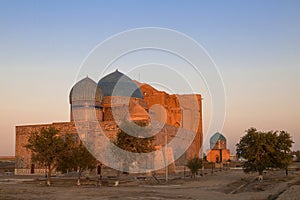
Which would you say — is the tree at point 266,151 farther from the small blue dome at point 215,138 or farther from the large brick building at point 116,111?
the small blue dome at point 215,138

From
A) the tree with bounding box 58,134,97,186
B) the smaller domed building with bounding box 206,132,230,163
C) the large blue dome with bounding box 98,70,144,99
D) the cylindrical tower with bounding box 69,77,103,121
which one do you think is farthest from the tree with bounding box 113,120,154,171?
the smaller domed building with bounding box 206,132,230,163

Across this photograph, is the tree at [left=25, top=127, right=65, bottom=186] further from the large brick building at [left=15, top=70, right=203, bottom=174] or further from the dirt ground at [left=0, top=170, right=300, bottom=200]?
the large brick building at [left=15, top=70, right=203, bottom=174]

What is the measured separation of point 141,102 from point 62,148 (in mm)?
27599

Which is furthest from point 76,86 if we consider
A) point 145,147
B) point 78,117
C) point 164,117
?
point 145,147

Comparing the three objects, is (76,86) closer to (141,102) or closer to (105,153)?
(141,102)

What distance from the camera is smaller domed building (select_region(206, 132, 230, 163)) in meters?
98.4

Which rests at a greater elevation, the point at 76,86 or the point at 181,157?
the point at 76,86

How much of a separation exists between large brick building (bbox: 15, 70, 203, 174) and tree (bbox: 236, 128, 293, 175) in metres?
11.7

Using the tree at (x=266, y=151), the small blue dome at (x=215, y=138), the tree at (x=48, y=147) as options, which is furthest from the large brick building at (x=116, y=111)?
the small blue dome at (x=215, y=138)

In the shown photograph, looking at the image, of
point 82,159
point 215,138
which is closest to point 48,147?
point 82,159

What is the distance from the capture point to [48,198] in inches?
928

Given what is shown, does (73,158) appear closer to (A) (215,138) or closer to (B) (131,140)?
(B) (131,140)

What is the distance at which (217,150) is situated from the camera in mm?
99562

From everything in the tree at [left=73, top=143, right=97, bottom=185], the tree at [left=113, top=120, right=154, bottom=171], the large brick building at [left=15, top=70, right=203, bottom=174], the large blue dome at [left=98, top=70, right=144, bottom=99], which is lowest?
the tree at [left=73, top=143, right=97, bottom=185]
